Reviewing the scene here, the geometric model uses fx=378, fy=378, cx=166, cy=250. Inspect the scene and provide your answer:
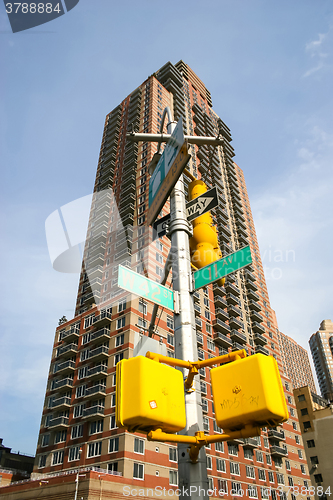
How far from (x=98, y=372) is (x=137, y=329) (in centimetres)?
666

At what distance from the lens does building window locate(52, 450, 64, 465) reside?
42.4 m

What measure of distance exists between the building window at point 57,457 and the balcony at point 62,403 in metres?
4.85

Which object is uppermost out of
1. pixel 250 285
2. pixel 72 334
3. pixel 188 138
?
pixel 250 285

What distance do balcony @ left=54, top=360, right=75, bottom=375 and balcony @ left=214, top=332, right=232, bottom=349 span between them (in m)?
20.7

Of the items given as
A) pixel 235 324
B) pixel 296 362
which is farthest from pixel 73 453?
pixel 296 362

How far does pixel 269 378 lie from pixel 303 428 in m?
90.0

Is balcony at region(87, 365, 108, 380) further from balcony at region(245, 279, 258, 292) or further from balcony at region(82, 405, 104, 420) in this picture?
balcony at region(245, 279, 258, 292)

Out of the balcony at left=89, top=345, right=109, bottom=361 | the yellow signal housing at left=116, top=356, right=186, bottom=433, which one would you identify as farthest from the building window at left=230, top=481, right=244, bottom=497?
the yellow signal housing at left=116, top=356, right=186, bottom=433

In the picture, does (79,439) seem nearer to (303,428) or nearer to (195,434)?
(195,434)

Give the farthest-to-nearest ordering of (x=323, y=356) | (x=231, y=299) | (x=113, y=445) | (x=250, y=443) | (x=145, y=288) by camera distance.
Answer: (x=323, y=356) → (x=231, y=299) → (x=250, y=443) → (x=113, y=445) → (x=145, y=288)

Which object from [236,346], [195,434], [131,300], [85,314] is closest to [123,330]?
[131,300]

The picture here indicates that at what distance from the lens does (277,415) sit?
10.5ft

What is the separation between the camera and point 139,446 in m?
37.1
